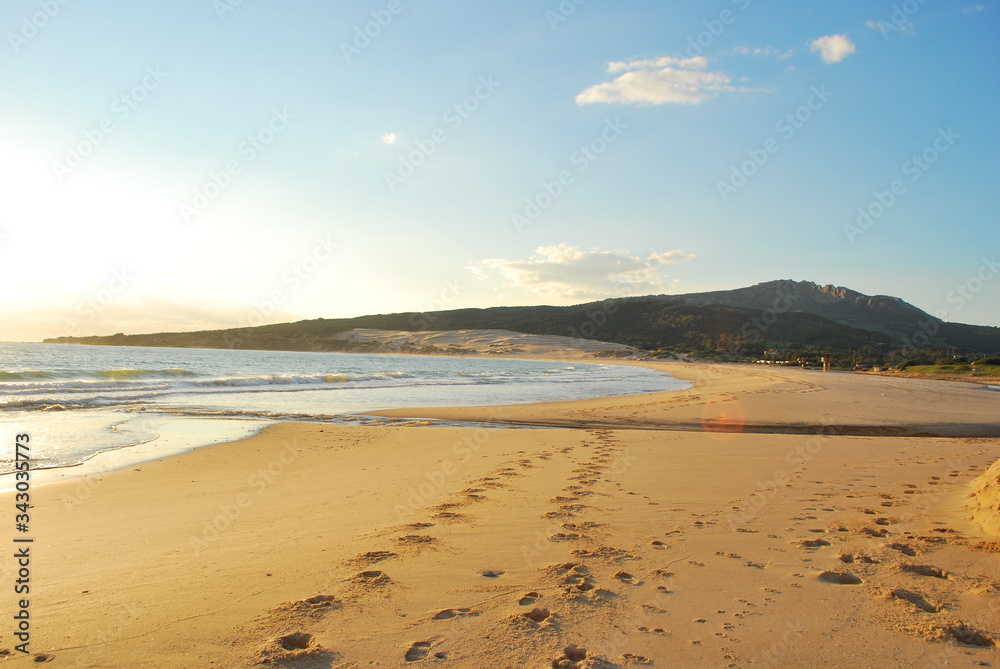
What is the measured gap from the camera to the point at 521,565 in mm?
4082

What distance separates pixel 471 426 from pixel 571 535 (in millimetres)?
9322

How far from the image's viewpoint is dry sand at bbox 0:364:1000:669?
2938mm

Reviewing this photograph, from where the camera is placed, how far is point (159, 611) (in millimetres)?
3359

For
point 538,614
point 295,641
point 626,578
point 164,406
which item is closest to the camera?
point 295,641

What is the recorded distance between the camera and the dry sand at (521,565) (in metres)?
2.94

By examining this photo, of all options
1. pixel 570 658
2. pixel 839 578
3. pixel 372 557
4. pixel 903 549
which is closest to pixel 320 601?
pixel 372 557

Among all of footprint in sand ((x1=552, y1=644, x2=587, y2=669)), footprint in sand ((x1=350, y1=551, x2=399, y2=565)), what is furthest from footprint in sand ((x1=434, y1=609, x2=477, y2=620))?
footprint in sand ((x1=350, y1=551, x2=399, y2=565))

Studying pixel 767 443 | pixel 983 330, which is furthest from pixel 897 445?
pixel 983 330

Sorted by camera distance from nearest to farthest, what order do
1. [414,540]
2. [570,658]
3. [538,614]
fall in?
1. [570,658]
2. [538,614]
3. [414,540]

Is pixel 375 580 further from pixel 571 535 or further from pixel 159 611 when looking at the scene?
pixel 571 535

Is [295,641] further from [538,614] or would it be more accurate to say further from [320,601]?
[538,614]

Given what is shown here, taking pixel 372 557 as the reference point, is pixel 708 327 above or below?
above

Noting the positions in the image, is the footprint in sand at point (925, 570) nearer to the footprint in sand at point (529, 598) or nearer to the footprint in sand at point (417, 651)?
the footprint in sand at point (529, 598)

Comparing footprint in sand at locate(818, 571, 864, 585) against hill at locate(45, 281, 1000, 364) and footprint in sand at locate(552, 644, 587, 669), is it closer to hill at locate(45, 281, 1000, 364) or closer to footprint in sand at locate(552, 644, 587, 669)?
footprint in sand at locate(552, 644, 587, 669)
